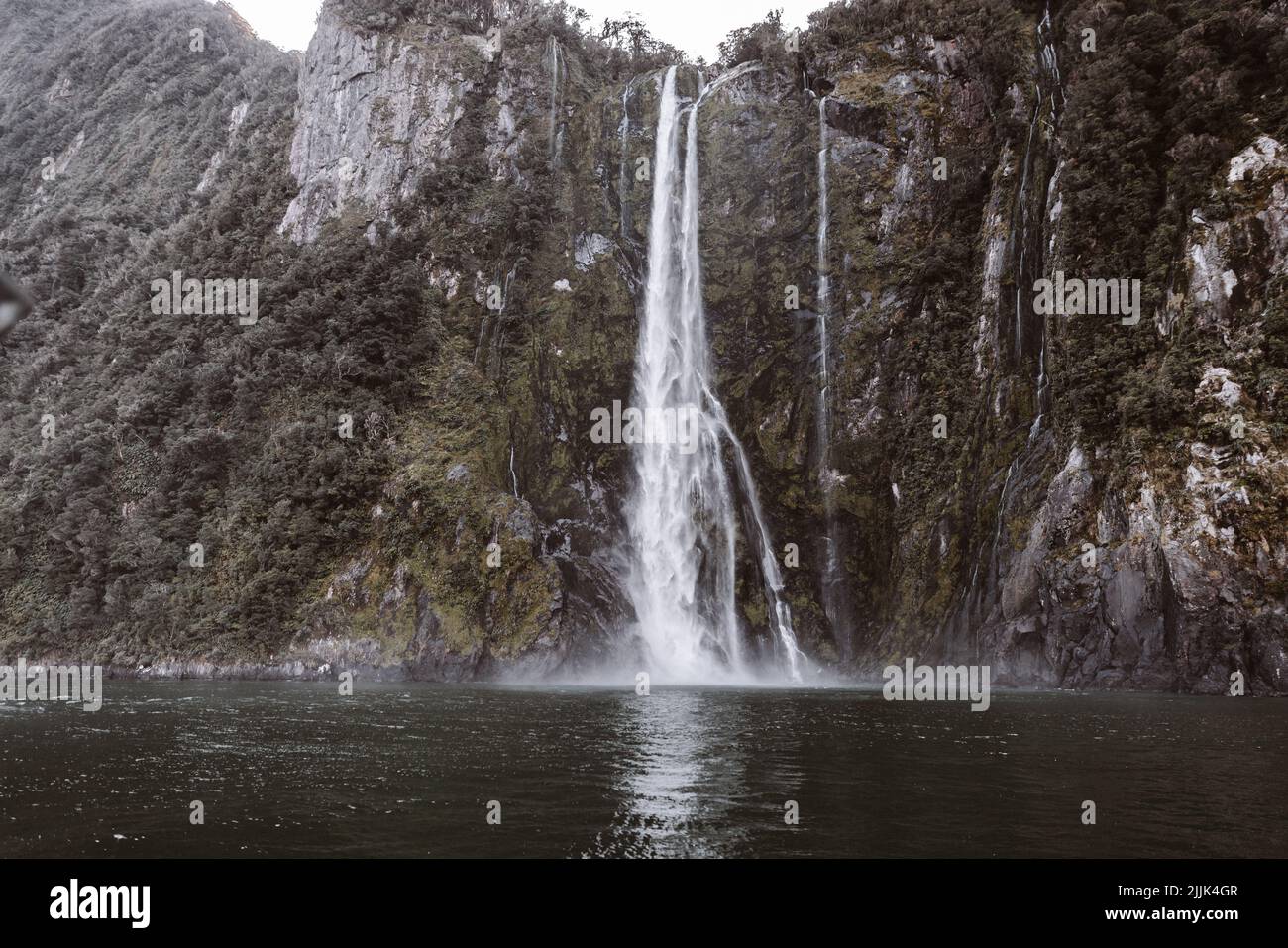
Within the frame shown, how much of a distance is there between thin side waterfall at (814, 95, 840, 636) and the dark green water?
14400 mm

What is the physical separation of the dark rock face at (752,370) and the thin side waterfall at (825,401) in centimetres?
32

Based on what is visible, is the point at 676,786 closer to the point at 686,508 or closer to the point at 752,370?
the point at 686,508

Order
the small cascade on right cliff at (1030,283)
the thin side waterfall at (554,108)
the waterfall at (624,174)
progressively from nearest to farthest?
the small cascade on right cliff at (1030,283) < the waterfall at (624,174) < the thin side waterfall at (554,108)

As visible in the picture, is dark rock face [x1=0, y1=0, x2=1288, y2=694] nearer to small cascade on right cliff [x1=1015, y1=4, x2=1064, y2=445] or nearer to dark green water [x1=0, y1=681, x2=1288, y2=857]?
small cascade on right cliff [x1=1015, y1=4, x2=1064, y2=445]

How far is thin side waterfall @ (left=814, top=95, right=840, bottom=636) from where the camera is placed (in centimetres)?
3316

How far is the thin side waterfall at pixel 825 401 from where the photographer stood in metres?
→ 33.2

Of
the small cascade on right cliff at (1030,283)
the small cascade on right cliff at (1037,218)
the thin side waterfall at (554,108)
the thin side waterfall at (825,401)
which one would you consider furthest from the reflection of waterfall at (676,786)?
the thin side waterfall at (554,108)

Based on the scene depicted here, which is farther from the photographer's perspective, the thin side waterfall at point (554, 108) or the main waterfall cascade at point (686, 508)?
the thin side waterfall at point (554, 108)

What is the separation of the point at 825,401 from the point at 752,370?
3.37 m

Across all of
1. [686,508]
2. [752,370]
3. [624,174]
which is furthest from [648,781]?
[624,174]

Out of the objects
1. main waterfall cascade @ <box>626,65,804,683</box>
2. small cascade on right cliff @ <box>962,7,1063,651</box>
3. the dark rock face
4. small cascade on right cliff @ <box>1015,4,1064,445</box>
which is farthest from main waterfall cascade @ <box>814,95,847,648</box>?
small cascade on right cliff @ <box>1015,4,1064,445</box>

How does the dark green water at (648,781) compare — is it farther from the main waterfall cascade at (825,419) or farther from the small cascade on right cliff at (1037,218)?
the main waterfall cascade at (825,419)

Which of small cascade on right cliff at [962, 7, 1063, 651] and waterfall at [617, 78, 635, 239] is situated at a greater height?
waterfall at [617, 78, 635, 239]
